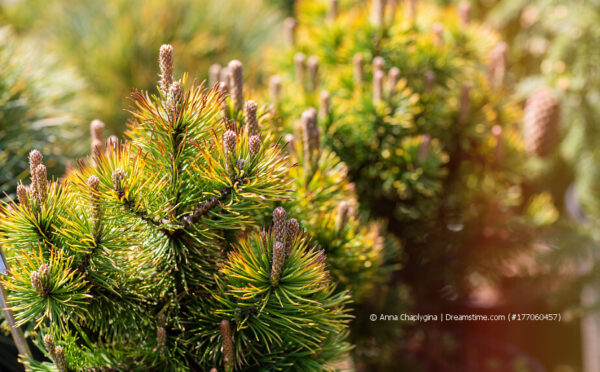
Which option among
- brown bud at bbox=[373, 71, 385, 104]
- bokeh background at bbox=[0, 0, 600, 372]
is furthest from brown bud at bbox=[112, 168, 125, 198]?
brown bud at bbox=[373, 71, 385, 104]

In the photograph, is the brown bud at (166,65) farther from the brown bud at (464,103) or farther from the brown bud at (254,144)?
the brown bud at (464,103)

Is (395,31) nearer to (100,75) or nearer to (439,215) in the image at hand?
(439,215)

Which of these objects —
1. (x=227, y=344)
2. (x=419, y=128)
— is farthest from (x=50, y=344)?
(x=419, y=128)

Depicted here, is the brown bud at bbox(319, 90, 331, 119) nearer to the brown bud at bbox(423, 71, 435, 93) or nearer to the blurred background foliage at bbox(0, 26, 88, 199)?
the brown bud at bbox(423, 71, 435, 93)

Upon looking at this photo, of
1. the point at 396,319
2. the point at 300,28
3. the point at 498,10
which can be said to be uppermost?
the point at 498,10

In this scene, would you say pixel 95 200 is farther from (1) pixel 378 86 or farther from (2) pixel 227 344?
(1) pixel 378 86

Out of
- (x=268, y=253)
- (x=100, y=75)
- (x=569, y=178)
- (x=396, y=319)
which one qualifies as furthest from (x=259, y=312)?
(x=569, y=178)

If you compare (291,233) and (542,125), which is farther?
(542,125)
